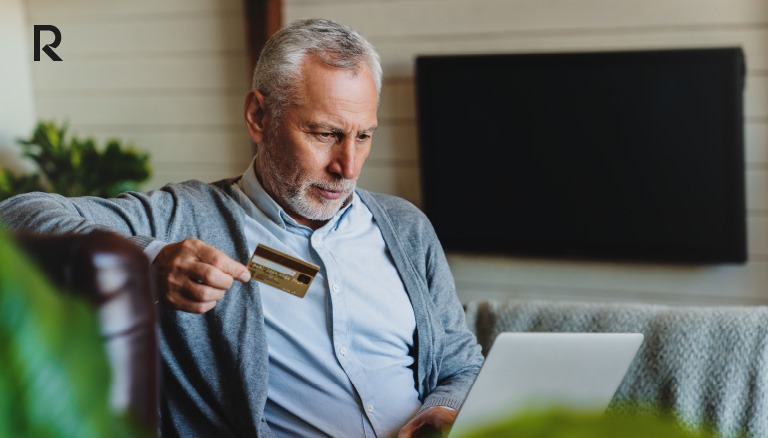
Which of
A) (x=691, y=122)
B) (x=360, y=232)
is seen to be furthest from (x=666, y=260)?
(x=360, y=232)

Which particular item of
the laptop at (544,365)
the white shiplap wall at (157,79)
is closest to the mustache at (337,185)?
the laptop at (544,365)

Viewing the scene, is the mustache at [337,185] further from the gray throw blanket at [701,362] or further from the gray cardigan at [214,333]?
the gray throw blanket at [701,362]

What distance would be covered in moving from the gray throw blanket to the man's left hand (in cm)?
32

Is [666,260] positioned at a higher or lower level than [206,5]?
lower

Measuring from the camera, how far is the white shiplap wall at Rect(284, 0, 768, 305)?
324 centimetres

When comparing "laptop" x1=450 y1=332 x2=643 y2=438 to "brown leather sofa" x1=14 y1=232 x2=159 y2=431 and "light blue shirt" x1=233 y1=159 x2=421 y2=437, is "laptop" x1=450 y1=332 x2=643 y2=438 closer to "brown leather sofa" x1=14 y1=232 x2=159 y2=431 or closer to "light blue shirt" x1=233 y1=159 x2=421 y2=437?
"light blue shirt" x1=233 y1=159 x2=421 y2=437

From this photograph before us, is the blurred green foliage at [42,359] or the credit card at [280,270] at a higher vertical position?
the blurred green foliage at [42,359]

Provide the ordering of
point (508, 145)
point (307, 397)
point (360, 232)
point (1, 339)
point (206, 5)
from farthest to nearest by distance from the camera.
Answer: point (206, 5) → point (508, 145) → point (360, 232) → point (307, 397) → point (1, 339)

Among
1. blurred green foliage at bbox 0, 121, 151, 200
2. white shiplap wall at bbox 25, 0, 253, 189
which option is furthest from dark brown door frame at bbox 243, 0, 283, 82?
blurred green foliage at bbox 0, 121, 151, 200

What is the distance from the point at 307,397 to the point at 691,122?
2049 mm

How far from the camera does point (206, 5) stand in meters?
4.09

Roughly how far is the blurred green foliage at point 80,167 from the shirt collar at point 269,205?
207cm

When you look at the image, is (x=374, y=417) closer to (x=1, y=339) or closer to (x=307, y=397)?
(x=307, y=397)

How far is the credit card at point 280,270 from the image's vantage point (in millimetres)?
1390
